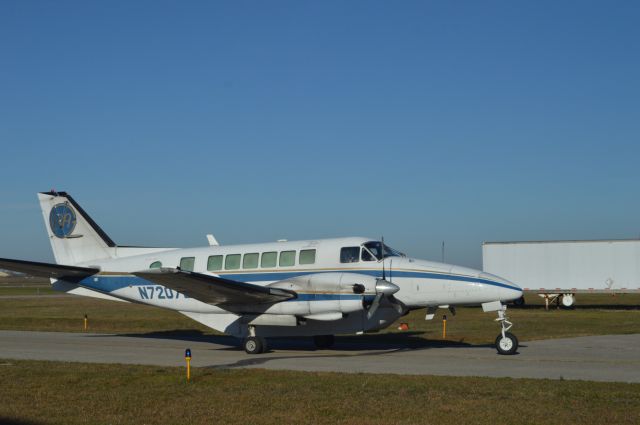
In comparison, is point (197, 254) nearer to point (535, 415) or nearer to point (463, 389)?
point (463, 389)

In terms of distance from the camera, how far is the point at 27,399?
501 inches

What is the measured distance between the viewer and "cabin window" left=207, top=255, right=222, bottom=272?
22531 millimetres

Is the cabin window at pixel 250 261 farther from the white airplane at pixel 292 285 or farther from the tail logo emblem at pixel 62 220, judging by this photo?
the tail logo emblem at pixel 62 220

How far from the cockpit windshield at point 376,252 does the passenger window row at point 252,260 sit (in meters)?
1.61

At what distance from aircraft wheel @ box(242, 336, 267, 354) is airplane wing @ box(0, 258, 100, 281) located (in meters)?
6.75

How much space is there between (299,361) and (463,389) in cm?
625

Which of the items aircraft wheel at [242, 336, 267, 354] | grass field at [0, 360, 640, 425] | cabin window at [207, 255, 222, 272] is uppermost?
cabin window at [207, 255, 222, 272]

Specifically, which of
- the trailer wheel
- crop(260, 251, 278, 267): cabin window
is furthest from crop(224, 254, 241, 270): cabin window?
the trailer wheel

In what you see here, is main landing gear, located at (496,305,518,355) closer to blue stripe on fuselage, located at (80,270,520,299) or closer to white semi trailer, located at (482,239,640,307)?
blue stripe on fuselage, located at (80,270,520,299)

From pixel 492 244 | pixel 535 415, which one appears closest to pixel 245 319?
pixel 535 415

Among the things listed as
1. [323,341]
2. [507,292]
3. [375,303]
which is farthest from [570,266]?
[375,303]

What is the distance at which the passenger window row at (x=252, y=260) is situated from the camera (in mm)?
21000

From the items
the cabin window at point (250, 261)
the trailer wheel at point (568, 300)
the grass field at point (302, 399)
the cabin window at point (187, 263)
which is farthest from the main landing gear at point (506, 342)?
the trailer wheel at point (568, 300)

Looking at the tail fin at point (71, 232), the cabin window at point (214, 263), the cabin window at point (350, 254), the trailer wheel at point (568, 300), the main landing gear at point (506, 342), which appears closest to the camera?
the main landing gear at point (506, 342)
